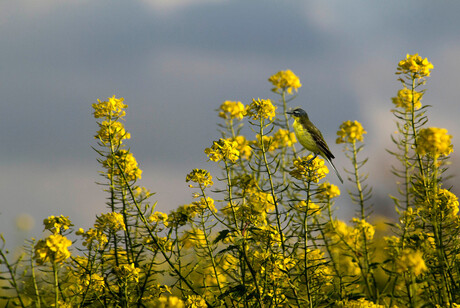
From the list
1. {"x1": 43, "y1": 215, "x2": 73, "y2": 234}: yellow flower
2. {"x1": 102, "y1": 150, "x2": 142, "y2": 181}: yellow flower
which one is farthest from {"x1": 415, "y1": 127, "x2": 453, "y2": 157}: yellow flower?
{"x1": 43, "y1": 215, "x2": 73, "y2": 234}: yellow flower

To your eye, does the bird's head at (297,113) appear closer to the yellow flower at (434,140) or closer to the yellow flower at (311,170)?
the yellow flower at (311,170)

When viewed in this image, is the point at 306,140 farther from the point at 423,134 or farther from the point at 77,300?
the point at 77,300

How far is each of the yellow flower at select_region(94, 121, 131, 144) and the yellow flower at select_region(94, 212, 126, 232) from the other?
27.0 inches

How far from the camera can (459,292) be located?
161 inches

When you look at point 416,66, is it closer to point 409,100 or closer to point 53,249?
point 409,100

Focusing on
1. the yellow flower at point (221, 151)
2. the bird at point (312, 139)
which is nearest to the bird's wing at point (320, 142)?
the bird at point (312, 139)

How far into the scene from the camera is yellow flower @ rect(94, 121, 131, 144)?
437cm

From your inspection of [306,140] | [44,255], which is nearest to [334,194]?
[306,140]

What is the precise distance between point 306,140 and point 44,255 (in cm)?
315

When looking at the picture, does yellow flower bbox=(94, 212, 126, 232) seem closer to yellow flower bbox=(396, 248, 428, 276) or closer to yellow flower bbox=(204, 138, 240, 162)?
yellow flower bbox=(204, 138, 240, 162)

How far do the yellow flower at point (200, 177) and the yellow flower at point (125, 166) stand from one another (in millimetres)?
642

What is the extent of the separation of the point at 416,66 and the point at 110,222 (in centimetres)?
334

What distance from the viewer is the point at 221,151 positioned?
4086mm

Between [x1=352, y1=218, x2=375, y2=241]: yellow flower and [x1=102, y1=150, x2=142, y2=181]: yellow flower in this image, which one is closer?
[x1=102, y1=150, x2=142, y2=181]: yellow flower
